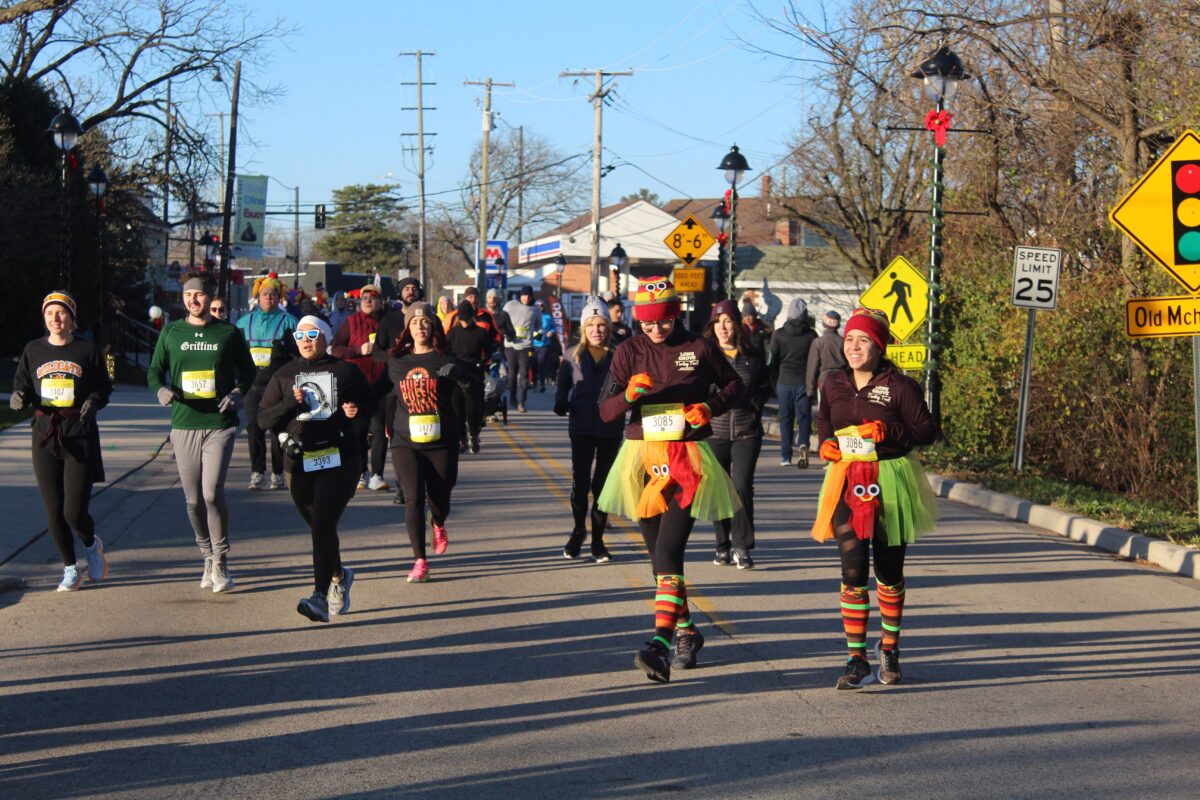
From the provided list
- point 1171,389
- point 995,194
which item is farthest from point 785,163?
point 1171,389

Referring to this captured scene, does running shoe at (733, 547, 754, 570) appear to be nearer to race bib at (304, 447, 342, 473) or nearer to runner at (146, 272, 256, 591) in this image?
race bib at (304, 447, 342, 473)

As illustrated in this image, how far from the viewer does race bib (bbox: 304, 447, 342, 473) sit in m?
8.77

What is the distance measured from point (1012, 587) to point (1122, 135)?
8532 mm

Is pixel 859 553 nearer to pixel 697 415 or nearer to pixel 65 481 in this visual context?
pixel 697 415

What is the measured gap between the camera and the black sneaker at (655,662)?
7168 millimetres

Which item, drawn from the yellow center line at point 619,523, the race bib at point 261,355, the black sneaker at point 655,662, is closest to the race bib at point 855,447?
the black sneaker at point 655,662

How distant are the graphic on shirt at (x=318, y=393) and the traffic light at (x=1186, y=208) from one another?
718cm

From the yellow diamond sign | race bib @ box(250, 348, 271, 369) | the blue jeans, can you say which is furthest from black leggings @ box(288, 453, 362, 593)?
the blue jeans

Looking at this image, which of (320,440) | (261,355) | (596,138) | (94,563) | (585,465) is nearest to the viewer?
(320,440)

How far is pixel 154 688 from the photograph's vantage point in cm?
725

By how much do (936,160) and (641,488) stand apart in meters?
12.7

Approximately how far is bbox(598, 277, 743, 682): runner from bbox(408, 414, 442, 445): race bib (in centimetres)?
273

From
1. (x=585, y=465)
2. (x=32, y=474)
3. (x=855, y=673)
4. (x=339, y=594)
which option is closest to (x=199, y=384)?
(x=339, y=594)

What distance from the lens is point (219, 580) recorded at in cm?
983
